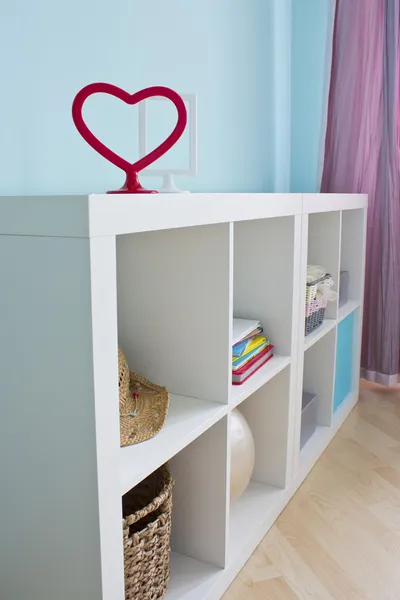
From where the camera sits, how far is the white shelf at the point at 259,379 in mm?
1298

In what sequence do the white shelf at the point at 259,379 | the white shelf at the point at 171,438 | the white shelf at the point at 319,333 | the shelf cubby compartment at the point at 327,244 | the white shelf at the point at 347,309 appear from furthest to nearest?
1. the white shelf at the point at 347,309
2. the shelf cubby compartment at the point at 327,244
3. the white shelf at the point at 319,333
4. the white shelf at the point at 259,379
5. the white shelf at the point at 171,438

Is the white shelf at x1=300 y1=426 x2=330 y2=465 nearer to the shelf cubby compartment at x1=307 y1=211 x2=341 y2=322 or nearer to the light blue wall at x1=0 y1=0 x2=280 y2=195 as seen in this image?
the shelf cubby compartment at x1=307 y1=211 x2=341 y2=322

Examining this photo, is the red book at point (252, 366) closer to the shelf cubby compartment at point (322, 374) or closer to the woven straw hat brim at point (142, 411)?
the woven straw hat brim at point (142, 411)

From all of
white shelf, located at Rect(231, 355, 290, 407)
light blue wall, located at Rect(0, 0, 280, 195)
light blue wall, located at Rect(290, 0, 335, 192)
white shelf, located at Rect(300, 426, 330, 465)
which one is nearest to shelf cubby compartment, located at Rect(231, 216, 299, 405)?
white shelf, located at Rect(231, 355, 290, 407)

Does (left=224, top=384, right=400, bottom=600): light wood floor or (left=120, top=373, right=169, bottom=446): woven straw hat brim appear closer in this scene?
(left=120, top=373, right=169, bottom=446): woven straw hat brim

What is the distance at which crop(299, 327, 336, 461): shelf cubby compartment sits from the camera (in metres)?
2.01

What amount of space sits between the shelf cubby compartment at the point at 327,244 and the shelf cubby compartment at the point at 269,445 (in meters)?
0.45

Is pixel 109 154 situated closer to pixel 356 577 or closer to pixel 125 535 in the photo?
pixel 125 535

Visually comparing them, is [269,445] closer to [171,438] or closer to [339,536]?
[339,536]

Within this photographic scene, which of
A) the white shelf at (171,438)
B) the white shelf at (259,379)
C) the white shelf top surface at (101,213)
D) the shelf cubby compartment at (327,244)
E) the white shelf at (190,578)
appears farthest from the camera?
the shelf cubby compartment at (327,244)

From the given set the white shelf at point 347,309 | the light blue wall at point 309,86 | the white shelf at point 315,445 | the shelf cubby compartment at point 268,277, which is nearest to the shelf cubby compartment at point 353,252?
the white shelf at point 347,309

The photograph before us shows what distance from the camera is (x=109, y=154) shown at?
3.34ft

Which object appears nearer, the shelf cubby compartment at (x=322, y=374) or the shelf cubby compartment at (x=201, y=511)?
the shelf cubby compartment at (x=201, y=511)

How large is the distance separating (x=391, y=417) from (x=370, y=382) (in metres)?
0.40
